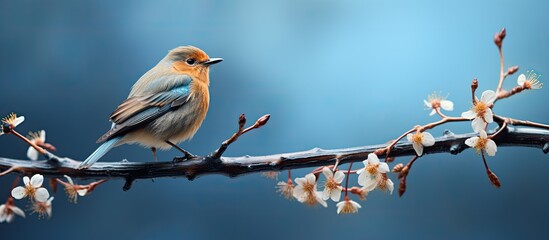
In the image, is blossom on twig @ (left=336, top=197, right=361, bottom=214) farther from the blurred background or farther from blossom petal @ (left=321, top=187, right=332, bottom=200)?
the blurred background

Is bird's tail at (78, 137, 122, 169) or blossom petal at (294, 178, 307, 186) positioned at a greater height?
bird's tail at (78, 137, 122, 169)

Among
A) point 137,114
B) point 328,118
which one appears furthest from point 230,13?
point 137,114

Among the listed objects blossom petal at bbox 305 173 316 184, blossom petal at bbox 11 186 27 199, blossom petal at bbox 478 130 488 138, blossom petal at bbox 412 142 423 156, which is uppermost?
blossom petal at bbox 478 130 488 138

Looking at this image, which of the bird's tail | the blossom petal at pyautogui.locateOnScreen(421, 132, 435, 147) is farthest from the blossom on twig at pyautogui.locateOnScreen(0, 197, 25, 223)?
the blossom petal at pyautogui.locateOnScreen(421, 132, 435, 147)

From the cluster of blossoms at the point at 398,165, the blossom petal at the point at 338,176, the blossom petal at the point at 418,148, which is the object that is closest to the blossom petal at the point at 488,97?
the cluster of blossoms at the point at 398,165

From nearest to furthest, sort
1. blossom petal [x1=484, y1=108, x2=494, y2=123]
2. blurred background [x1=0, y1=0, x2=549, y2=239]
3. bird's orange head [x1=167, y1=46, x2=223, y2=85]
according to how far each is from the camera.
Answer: blossom petal [x1=484, y1=108, x2=494, y2=123]
bird's orange head [x1=167, y1=46, x2=223, y2=85]
blurred background [x1=0, y1=0, x2=549, y2=239]

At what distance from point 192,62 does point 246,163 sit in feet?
1.41

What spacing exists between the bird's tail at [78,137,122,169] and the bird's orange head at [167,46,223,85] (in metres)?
0.25

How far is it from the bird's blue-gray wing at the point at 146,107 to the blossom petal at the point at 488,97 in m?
0.61

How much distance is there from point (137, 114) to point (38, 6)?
72 cm

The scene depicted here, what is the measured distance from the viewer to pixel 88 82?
167 centimetres

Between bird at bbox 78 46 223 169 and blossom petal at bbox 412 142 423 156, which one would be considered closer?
blossom petal at bbox 412 142 423 156

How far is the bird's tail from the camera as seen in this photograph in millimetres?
997

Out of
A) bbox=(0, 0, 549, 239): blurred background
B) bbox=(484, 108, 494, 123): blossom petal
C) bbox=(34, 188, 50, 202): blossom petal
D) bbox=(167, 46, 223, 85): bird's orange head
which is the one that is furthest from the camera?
bbox=(0, 0, 549, 239): blurred background
